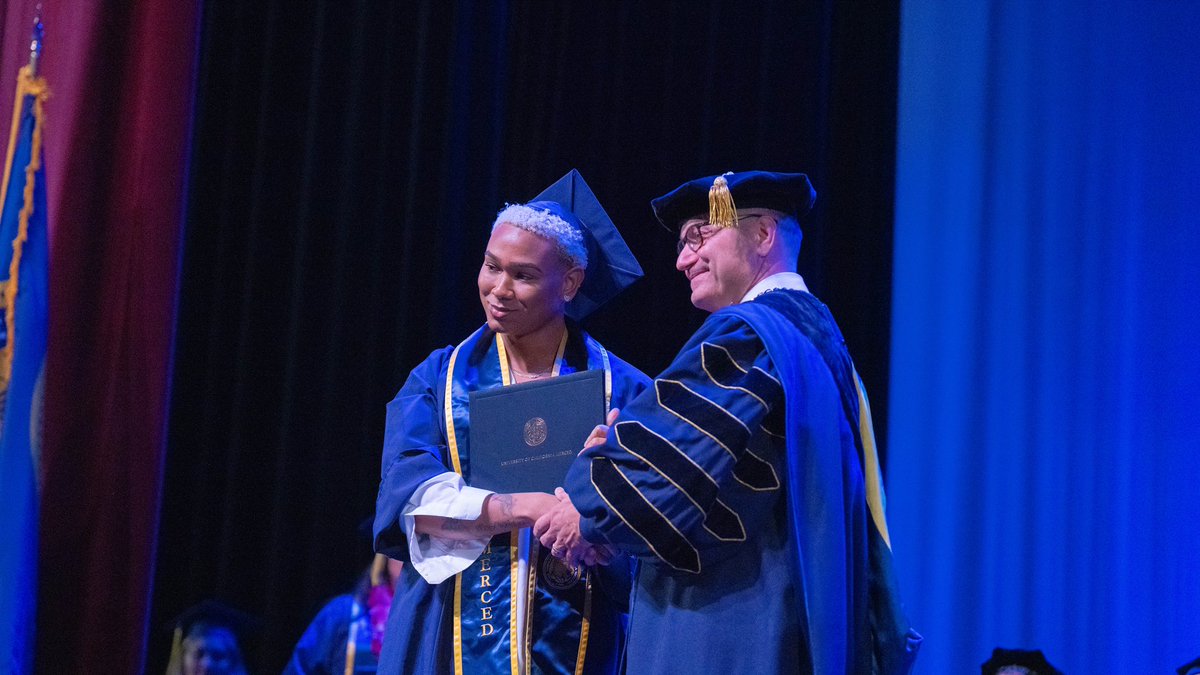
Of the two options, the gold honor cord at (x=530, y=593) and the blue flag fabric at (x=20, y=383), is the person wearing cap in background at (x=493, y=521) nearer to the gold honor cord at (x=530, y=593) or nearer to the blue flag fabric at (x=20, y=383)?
the gold honor cord at (x=530, y=593)

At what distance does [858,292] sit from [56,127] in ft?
11.5

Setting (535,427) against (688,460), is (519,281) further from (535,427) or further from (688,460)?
(688,460)

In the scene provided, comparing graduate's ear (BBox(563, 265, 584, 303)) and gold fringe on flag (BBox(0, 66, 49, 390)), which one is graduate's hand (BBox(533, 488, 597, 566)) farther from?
gold fringe on flag (BBox(0, 66, 49, 390))

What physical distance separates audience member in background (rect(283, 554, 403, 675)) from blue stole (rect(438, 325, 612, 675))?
205 cm

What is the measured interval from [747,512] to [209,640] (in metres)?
3.01

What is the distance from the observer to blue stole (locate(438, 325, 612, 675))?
3.10 m

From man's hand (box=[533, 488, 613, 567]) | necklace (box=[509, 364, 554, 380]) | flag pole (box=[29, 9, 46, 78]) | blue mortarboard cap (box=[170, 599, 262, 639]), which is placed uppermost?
flag pole (box=[29, 9, 46, 78])

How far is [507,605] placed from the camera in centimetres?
313

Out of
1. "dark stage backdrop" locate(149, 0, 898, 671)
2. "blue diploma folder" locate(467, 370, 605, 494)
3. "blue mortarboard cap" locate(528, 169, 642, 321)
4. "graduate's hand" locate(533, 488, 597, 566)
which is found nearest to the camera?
"graduate's hand" locate(533, 488, 597, 566)

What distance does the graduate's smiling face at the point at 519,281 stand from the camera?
3.35 meters

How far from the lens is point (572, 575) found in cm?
317

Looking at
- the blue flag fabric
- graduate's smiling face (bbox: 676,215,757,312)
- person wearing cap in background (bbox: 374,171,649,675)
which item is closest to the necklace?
person wearing cap in background (bbox: 374,171,649,675)

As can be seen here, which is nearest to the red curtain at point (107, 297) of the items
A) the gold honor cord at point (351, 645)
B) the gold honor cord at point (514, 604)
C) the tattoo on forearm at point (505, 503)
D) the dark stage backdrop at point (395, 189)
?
the dark stage backdrop at point (395, 189)

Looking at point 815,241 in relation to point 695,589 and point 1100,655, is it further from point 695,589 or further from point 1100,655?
point 695,589
